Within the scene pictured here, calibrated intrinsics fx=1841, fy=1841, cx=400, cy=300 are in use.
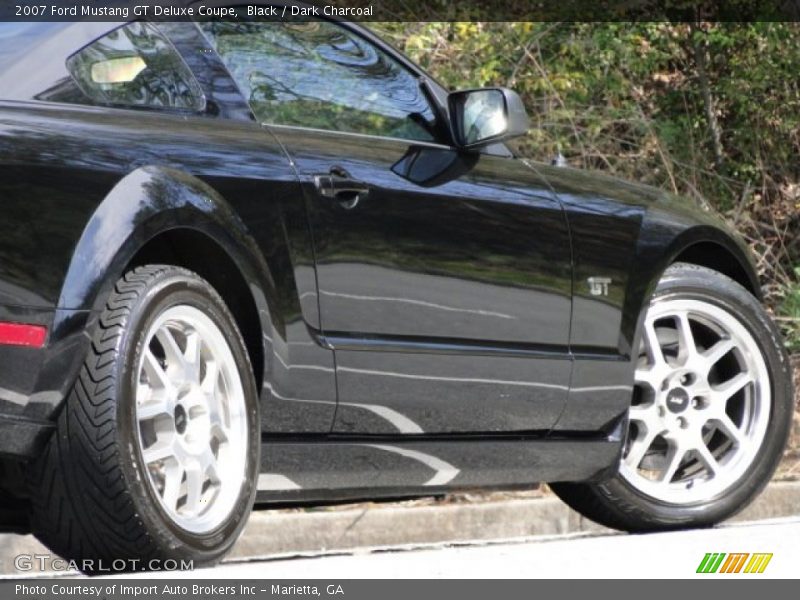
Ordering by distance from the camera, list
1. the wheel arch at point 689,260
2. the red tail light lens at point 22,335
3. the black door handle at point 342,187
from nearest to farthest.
→ the red tail light lens at point 22,335 < the black door handle at point 342,187 < the wheel arch at point 689,260

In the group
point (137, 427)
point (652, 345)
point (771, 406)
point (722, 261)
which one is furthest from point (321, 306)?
point (722, 261)

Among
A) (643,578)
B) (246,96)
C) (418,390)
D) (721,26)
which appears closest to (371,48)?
(246,96)

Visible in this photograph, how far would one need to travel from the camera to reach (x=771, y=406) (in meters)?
6.25

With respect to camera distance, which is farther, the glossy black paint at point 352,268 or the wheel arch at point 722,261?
the wheel arch at point 722,261

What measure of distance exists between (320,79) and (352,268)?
0.75m

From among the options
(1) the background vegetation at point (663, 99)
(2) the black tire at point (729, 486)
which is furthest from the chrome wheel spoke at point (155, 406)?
(1) the background vegetation at point (663, 99)

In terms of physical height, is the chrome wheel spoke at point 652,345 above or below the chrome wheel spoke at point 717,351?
above

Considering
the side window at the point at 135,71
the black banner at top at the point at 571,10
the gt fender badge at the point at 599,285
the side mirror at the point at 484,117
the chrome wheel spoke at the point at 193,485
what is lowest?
the black banner at top at the point at 571,10

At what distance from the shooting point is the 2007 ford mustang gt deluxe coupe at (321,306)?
158 inches

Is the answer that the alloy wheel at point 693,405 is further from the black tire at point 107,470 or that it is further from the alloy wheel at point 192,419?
the black tire at point 107,470

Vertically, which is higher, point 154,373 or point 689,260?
point 154,373

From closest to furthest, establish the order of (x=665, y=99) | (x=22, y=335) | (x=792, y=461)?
(x=22, y=335), (x=792, y=461), (x=665, y=99)

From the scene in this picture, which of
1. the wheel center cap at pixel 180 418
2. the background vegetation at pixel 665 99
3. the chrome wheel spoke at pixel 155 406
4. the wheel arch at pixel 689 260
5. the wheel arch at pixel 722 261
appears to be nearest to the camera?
the chrome wheel spoke at pixel 155 406

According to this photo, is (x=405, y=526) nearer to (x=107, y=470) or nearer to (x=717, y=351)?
(x=717, y=351)
